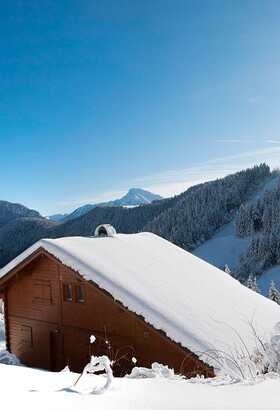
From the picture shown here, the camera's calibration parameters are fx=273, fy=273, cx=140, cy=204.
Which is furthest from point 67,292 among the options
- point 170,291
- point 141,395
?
point 141,395

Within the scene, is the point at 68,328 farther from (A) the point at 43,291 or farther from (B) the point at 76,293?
(A) the point at 43,291

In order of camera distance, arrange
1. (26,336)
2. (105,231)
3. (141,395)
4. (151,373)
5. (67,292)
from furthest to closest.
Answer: (105,231) → (26,336) → (67,292) → (151,373) → (141,395)

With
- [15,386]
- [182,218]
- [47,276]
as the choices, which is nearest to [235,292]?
[47,276]

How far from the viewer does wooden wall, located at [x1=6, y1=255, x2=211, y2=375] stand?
30.0ft

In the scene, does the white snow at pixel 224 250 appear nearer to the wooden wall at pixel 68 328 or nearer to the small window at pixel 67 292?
the wooden wall at pixel 68 328

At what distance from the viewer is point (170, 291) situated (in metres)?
9.66

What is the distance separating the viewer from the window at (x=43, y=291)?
12023mm

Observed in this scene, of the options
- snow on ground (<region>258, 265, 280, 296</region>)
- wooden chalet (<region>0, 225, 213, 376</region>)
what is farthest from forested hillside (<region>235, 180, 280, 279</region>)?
wooden chalet (<region>0, 225, 213, 376</region>)

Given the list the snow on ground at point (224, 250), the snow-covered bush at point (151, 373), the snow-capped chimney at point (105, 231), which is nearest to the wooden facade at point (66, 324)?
the snow-capped chimney at point (105, 231)

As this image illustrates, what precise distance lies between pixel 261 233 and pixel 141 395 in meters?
71.1

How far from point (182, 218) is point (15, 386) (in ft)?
294

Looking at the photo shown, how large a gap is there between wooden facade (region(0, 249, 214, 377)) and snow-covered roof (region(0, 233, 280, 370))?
550 mm

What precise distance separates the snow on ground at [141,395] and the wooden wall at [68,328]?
16.4ft

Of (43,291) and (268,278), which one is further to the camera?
(268,278)
